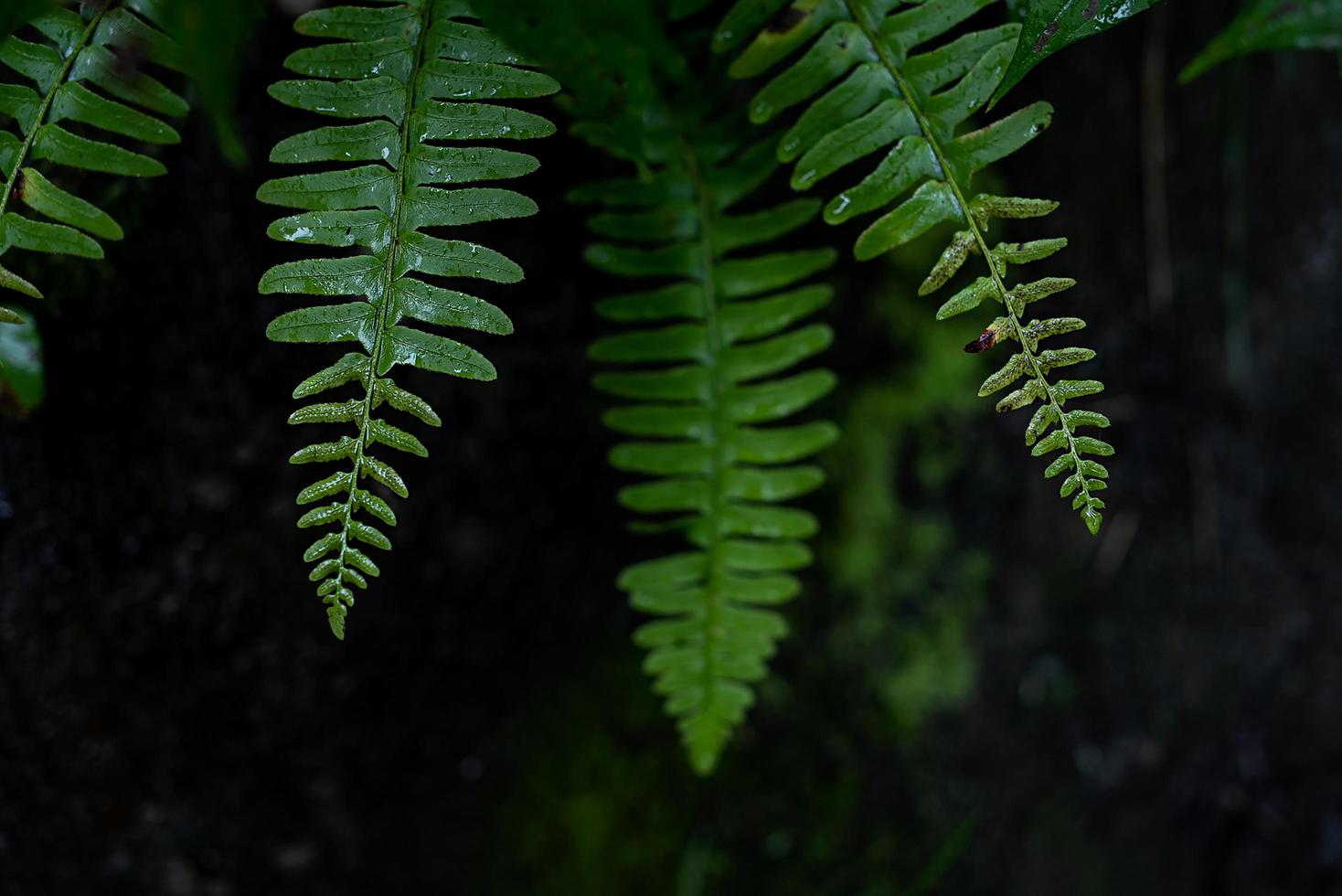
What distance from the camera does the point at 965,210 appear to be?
1.03m

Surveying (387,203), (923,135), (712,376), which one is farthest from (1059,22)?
(387,203)

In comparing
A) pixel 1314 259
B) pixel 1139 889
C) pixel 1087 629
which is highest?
pixel 1314 259

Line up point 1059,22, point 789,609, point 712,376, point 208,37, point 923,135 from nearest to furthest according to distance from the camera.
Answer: point 208,37 < point 1059,22 < point 923,135 < point 712,376 < point 789,609

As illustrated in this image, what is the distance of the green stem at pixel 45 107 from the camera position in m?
0.99

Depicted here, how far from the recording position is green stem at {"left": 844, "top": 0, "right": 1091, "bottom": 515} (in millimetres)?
951

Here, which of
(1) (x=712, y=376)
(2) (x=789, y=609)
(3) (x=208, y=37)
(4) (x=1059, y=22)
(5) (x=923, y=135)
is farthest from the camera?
(2) (x=789, y=609)

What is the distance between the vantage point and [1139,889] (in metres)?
2.33

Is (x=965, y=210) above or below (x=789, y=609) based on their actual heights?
above

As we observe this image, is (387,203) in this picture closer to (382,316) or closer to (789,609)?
(382,316)

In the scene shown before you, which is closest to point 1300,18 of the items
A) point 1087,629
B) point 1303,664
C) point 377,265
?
point 377,265

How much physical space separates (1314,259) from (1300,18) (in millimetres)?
1259

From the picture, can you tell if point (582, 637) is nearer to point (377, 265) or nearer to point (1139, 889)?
point (377, 265)

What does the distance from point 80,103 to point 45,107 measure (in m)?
0.04

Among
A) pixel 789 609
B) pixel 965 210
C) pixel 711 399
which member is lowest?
pixel 789 609
